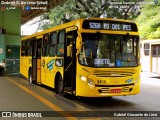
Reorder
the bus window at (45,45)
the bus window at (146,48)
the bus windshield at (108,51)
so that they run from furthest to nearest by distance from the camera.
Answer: the bus window at (146,48) < the bus window at (45,45) < the bus windshield at (108,51)

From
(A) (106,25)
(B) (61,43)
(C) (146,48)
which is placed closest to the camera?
(A) (106,25)

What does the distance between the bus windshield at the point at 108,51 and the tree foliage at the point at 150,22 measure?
1434 centimetres

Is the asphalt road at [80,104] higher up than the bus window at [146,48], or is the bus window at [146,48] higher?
the bus window at [146,48]

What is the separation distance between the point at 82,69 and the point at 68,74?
4.56 ft

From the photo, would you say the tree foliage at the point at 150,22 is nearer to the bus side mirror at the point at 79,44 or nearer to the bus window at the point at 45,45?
the bus window at the point at 45,45

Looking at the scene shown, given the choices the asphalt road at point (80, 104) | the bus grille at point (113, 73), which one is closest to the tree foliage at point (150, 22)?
the asphalt road at point (80, 104)

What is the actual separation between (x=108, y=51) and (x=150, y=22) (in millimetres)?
16236

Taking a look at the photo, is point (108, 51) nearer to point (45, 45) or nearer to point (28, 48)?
point (45, 45)

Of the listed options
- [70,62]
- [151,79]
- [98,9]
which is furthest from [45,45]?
[98,9]

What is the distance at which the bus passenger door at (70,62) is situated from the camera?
32.2 ft

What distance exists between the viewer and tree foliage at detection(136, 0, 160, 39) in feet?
79.7

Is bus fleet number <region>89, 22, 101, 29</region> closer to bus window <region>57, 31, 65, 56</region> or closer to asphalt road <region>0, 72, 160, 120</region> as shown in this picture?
bus window <region>57, 31, 65, 56</region>

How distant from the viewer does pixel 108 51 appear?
31.2 feet

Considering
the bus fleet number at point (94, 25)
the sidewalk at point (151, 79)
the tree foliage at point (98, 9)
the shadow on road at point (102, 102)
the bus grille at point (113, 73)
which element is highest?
the tree foliage at point (98, 9)
